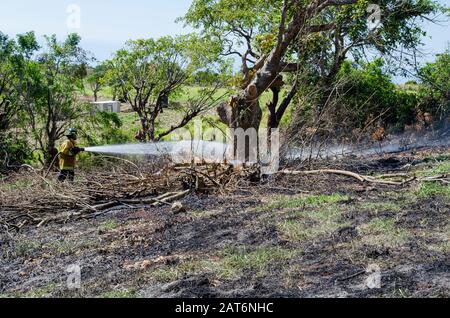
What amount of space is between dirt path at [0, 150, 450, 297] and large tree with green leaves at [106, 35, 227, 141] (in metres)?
8.09

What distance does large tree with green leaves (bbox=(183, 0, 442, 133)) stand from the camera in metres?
12.9

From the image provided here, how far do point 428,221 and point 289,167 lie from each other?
404 centimetres

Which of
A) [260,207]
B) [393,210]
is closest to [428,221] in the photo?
[393,210]

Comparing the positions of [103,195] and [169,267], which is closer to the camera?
[169,267]

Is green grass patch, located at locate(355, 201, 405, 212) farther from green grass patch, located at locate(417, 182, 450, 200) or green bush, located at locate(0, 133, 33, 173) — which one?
green bush, located at locate(0, 133, 33, 173)

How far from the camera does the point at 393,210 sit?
765cm

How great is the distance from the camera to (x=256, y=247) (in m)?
6.49

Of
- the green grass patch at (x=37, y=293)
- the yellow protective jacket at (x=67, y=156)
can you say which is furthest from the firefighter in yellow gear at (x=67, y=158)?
the green grass patch at (x=37, y=293)

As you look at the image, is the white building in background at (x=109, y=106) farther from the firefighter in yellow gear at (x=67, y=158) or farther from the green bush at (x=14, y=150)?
the firefighter in yellow gear at (x=67, y=158)

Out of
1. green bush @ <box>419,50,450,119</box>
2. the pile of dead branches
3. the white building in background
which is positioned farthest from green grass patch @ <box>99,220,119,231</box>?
green bush @ <box>419,50,450,119</box>

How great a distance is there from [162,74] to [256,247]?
11910 millimetres

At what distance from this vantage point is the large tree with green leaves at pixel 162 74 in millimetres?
17312

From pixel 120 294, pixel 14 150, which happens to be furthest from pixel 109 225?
pixel 14 150

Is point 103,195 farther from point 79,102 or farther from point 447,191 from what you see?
point 79,102
